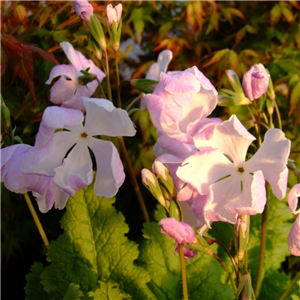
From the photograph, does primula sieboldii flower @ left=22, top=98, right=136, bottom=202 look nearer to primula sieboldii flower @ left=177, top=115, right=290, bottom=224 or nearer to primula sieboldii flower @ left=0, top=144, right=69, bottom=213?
primula sieboldii flower @ left=0, top=144, right=69, bottom=213

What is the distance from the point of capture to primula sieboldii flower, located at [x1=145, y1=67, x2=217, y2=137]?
68 centimetres

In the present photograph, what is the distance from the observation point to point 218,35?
1.73 meters

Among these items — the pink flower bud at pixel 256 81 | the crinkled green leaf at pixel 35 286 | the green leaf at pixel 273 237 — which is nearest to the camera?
the pink flower bud at pixel 256 81

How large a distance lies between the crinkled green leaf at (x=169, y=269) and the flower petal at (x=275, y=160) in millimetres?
332

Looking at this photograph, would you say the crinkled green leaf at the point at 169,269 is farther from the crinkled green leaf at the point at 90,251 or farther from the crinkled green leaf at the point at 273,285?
the crinkled green leaf at the point at 273,285

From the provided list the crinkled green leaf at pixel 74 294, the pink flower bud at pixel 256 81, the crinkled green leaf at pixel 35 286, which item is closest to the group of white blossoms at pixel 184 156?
the pink flower bud at pixel 256 81

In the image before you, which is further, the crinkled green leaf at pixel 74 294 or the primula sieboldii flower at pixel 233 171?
the crinkled green leaf at pixel 74 294

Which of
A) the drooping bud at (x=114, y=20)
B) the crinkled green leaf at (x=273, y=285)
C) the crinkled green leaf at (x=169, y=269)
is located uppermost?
the drooping bud at (x=114, y=20)

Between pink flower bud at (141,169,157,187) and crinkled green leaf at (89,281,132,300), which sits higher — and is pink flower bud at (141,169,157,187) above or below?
above

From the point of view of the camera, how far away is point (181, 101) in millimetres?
688

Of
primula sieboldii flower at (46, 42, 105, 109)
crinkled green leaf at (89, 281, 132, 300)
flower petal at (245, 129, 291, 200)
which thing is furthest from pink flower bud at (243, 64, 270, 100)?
crinkled green leaf at (89, 281, 132, 300)

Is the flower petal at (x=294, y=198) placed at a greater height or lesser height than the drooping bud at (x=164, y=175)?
lesser

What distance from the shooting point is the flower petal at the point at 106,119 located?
70cm

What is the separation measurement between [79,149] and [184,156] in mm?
197
